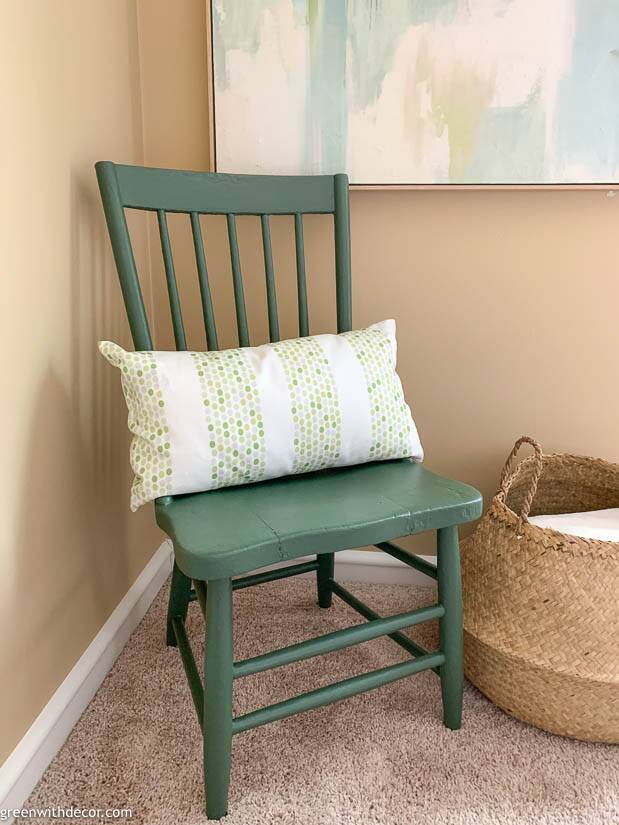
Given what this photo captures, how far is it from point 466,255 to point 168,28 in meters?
0.73

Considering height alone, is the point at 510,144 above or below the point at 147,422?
above

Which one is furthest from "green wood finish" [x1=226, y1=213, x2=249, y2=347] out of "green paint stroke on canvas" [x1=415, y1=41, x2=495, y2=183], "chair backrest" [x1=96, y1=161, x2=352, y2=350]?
"green paint stroke on canvas" [x1=415, y1=41, x2=495, y2=183]

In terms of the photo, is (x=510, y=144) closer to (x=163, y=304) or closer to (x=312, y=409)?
(x=312, y=409)

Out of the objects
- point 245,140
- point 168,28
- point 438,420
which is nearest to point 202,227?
point 245,140

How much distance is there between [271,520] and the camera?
0.88 metres

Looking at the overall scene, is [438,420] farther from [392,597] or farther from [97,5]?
[97,5]

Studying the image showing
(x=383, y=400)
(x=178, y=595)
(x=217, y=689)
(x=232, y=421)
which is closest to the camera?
(x=217, y=689)

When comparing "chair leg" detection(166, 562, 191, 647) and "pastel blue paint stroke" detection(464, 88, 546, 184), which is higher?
"pastel blue paint stroke" detection(464, 88, 546, 184)

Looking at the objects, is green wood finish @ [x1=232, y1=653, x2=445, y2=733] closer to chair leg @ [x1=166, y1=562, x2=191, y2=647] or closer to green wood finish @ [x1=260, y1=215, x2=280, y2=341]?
chair leg @ [x1=166, y1=562, x2=191, y2=647]

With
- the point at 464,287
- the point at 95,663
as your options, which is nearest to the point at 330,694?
the point at 95,663

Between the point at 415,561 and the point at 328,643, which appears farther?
the point at 415,561

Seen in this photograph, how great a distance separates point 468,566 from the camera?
1.18m

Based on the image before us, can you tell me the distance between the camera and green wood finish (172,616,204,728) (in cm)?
94

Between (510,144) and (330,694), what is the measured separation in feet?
3.30
